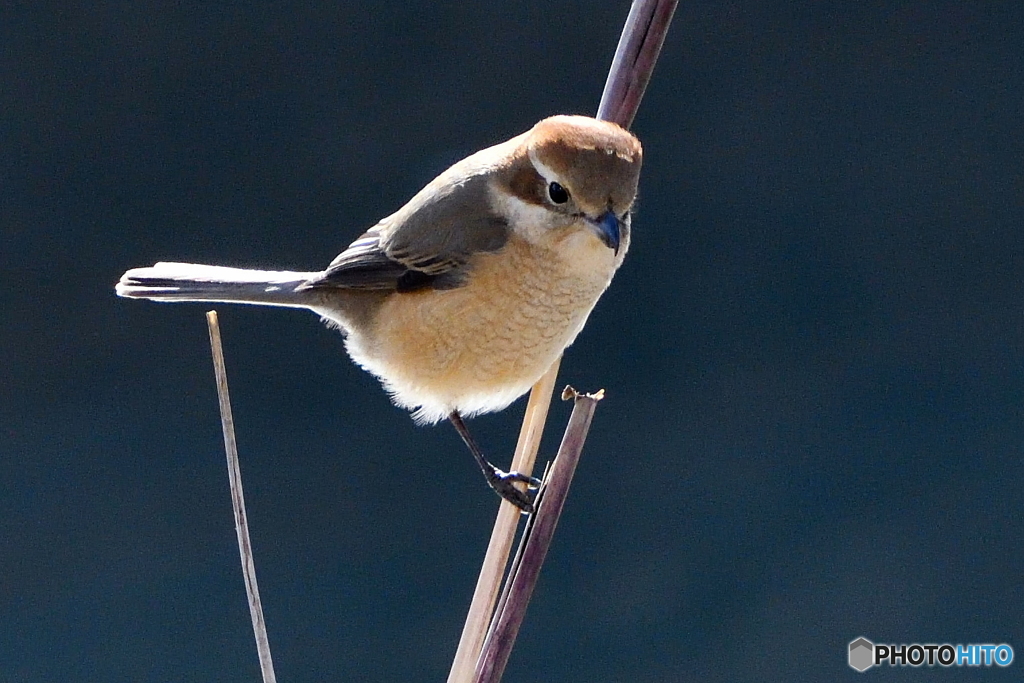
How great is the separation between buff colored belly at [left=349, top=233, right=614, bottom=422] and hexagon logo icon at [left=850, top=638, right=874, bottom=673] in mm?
1555

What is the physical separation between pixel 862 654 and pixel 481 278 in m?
1.95

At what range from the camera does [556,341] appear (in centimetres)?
223

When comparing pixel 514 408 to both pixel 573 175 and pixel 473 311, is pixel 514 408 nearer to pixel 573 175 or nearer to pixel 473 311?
pixel 473 311

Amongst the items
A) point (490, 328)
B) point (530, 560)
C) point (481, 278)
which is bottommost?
point (530, 560)

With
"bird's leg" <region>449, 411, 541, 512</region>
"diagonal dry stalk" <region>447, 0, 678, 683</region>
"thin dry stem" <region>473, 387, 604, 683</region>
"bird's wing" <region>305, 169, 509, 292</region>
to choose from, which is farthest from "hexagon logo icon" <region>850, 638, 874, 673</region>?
"thin dry stem" <region>473, 387, 604, 683</region>

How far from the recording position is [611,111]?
1860 millimetres

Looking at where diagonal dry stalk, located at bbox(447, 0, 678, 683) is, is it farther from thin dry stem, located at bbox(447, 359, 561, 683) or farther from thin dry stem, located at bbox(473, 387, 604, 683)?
thin dry stem, located at bbox(473, 387, 604, 683)

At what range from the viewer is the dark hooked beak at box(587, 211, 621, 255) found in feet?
6.66

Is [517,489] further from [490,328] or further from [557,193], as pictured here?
[557,193]

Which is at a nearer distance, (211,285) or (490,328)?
(490,328)

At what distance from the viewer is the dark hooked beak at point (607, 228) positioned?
6.66 ft

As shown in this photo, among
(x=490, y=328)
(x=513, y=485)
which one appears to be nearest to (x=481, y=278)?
(x=490, y=328)

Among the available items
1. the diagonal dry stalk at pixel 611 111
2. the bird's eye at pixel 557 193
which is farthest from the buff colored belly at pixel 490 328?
the diagonal dry stalk at pixel 611 111

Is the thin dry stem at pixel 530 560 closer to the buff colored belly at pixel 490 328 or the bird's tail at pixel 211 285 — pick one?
the buff colored belly at pixel 490 328
